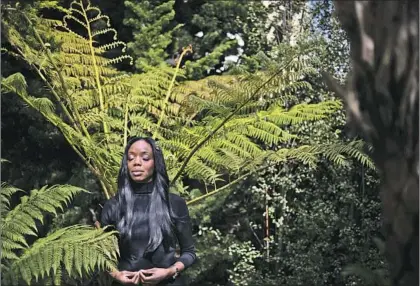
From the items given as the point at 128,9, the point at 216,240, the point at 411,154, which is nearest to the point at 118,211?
the point at 411,154

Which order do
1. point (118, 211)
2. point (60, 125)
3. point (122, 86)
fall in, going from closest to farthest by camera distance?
point (118, 211), point (60, 125), point (122, 86)

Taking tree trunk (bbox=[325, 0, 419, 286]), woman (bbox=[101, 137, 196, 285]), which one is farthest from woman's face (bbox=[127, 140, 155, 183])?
tree trunk (bbox=[325, 0, 419, 286])

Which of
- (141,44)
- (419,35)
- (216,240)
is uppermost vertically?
(419,35)

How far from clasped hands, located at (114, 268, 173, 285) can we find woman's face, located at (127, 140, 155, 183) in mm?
442

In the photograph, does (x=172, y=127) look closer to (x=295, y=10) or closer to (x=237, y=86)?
(x=237, y=86)

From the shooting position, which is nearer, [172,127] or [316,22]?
[172,127]

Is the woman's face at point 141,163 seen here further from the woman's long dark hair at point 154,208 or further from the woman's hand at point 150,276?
the woman's hand at point 150,276

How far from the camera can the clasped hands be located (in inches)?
123

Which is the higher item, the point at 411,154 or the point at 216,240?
the point at 411,154

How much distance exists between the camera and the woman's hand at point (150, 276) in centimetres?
312

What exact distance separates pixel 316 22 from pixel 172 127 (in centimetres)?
221

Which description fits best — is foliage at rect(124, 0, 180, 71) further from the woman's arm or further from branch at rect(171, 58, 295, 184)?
the woman's arm

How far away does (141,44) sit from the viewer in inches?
286

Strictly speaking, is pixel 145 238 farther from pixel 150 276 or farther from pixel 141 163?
pixel 141 163
